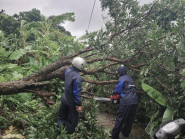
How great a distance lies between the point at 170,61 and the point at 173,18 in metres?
1.73

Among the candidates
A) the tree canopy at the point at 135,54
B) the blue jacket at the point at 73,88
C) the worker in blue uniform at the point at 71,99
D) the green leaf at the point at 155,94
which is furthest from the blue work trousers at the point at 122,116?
the blue jacket at the point at 73,88

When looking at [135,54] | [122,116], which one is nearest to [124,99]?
[122,116]

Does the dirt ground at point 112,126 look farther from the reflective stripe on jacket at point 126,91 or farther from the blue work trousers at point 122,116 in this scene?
the reflective stripe on jacket at point 126,91

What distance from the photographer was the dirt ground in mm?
5215

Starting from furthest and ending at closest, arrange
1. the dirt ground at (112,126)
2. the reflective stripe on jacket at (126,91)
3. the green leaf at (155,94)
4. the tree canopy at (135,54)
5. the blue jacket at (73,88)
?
the dirt ground at (112,126), the reflective stripe on jacket at (126,91), the green leaf at (155,94), the tree canopy at (135,54), the blue jacket at (73,88)

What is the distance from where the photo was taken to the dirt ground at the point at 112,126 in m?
5.21

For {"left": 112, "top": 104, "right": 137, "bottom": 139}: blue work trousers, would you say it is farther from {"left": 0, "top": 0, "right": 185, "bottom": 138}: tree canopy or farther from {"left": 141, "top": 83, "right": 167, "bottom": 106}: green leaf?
{"left": 141, "top": 83, "right": 167, "bottom": 106}: green leaf

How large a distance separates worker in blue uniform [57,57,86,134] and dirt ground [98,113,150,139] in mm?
1284

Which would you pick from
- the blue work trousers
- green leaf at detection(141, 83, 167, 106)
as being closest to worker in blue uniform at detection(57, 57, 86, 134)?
the blue work trousers

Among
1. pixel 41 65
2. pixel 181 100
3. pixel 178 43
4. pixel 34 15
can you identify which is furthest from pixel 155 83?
pixel 34 15

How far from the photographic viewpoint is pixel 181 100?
12.5ft

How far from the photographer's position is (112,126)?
584cm

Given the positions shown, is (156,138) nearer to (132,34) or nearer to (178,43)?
(178,43)

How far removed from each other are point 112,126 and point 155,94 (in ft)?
7.74
